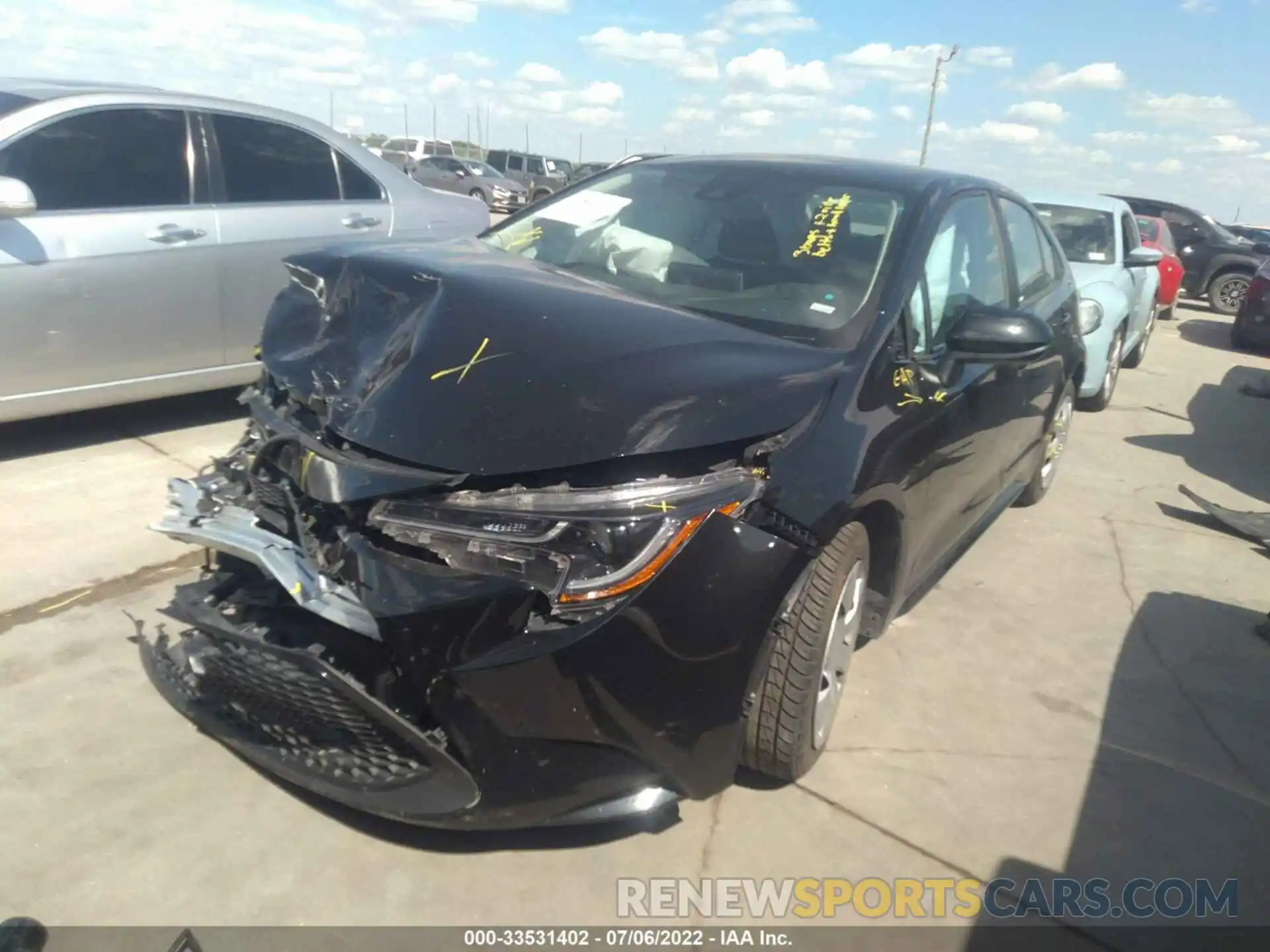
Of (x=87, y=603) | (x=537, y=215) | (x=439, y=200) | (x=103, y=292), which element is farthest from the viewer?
(x=439, y=200)

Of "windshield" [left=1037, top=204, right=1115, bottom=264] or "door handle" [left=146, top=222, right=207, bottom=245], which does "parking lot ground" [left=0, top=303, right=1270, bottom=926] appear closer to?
"door handle" [left=146, top=222, right=207, bottom=245]

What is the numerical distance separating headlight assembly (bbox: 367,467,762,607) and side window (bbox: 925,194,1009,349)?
135 centimetres

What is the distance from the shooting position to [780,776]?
8.75 ft

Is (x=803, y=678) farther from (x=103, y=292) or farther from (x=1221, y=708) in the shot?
(x=103, y=292)

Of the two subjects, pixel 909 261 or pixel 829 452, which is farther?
pixel 909 261

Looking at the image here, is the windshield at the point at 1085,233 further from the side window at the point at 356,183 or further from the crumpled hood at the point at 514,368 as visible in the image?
the crumpled hood at the point at 514,368

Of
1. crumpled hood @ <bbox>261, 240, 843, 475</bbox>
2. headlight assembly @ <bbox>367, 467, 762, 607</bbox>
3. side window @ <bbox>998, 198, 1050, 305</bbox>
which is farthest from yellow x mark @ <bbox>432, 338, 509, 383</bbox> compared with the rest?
side window @ <bbox>998, 198, 1050, 305</bbox>

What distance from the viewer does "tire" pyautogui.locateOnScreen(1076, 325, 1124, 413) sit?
7613 millimetres

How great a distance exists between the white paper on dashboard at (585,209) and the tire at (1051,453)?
103 inches

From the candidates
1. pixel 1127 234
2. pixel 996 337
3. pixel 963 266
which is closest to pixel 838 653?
pixel 996 337

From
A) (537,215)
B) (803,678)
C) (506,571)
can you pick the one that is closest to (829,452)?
(803,678)

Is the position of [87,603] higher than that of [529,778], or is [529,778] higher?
[529,778]

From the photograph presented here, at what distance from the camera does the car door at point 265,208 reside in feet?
16.6

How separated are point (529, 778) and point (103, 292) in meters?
3.53
